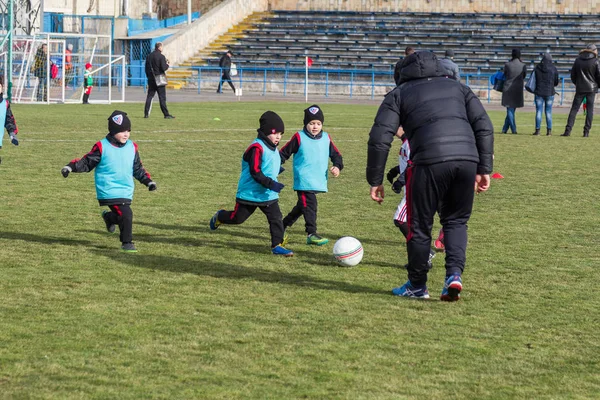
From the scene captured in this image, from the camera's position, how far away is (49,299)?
720 cm

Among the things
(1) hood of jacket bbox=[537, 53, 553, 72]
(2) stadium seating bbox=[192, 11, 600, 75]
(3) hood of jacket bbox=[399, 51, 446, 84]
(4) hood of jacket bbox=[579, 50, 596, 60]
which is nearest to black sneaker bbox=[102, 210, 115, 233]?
(3) hood of jacket bbox=[399, 51, 446, 84]

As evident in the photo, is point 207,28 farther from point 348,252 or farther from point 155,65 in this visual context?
point 348,252

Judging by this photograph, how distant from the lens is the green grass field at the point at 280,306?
213 inches

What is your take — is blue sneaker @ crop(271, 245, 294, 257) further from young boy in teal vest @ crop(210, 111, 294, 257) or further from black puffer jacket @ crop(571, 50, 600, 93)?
black puffer jacket @ crop(571, 50, 600, 93)

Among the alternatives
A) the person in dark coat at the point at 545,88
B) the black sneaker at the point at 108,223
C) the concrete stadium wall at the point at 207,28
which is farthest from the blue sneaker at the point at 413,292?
the concrete stadium wall at the point at 207,28

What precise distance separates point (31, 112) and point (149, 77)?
371 centimetres

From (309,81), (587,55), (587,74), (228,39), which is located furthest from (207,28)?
(587,74)

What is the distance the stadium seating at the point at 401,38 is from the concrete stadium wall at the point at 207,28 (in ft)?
4.08

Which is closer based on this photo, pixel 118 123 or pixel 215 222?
pixel 118 123

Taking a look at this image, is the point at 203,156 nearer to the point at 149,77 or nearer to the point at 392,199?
the point at 392,199

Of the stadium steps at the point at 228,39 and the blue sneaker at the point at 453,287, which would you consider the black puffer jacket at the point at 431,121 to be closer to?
the blue sneaker at the point at 453,287

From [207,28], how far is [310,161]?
43.0 metres

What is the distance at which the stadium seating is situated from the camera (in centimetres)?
4566

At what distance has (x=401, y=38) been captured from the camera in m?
48.8
